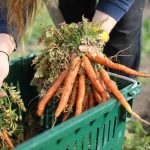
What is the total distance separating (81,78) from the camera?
2.04m

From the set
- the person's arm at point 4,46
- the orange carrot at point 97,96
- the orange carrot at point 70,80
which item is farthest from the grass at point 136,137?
the person's arm at point 4,46

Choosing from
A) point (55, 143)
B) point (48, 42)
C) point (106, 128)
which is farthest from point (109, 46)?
point (55, 143)

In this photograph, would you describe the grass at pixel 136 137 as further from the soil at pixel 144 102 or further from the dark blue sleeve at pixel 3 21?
the dark blue sleeve at pixel 3 21

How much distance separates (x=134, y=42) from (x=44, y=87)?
33.4 inches

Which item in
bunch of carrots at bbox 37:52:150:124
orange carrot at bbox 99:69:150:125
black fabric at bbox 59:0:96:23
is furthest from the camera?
black fabric at bbox 59:0:96:23

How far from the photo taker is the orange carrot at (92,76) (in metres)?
2.00

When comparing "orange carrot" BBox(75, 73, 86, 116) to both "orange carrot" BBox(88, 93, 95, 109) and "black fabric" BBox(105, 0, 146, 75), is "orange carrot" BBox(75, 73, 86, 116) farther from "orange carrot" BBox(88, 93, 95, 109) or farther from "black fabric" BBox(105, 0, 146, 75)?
"black fabric" BBox(105, 0, 146, 75)

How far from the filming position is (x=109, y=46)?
270 cm

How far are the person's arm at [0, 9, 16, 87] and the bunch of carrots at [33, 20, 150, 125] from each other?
0.64 feet

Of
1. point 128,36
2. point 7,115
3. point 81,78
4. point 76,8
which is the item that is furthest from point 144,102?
point 7,115

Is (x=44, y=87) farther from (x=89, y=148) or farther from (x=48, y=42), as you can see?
(x=89, y=148)

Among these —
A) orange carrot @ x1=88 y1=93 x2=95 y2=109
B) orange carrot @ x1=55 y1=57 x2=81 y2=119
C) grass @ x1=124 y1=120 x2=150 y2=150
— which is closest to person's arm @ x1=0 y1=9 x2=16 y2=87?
orange carrot @ x1=55 y1=57 x2=81 y2=119

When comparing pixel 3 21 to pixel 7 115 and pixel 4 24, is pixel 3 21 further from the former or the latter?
pixel 7 115

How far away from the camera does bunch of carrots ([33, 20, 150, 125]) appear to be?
1990 millimetres
